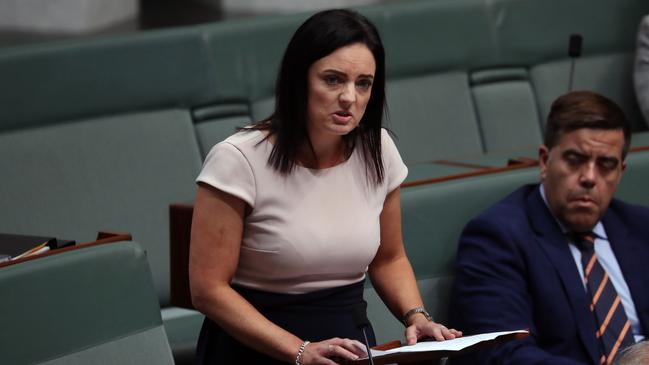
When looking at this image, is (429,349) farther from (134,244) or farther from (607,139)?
(607,139)

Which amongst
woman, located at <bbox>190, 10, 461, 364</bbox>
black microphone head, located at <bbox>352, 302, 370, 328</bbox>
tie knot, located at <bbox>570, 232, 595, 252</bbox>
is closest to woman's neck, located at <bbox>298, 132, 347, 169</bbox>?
woman, located at <bbox>190, 10, 461, 364</bbox>

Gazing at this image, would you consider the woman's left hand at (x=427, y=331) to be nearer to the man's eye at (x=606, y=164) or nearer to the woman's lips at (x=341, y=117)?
the woman's lips at (x=341, y=117)

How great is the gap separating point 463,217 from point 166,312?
26.0 inches

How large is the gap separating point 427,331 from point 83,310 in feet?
1.58

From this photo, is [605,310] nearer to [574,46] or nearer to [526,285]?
[526,285]

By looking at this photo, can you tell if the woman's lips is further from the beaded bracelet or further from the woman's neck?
the beaded bracelet

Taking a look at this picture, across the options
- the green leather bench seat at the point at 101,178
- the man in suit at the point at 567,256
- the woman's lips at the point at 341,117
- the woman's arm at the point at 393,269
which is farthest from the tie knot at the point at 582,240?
the green leather bench seat at the point at 101,178

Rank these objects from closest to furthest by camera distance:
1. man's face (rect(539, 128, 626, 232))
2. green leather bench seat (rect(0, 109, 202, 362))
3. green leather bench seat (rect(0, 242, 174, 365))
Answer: green leather bench seat (rect(0, 242, 174, 365)), man's face (rect(539, 128, 626, 232)), green leather bench seat (rect(0, 109, 202, 362))

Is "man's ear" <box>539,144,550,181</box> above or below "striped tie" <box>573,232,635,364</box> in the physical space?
above

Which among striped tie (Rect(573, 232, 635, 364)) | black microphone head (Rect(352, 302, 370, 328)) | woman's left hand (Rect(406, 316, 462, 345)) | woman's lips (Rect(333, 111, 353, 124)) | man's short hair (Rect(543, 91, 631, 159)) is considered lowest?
striped tie (Rect(573, 232, 635, 364))

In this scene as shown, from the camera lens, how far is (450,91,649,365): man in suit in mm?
1904

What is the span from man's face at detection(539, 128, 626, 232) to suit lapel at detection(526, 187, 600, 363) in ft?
0.08

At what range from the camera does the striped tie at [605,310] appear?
6.32 feet

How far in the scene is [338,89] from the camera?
58.9 inches
